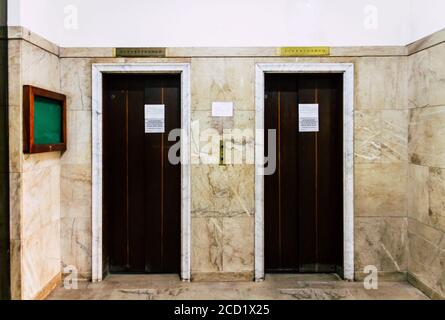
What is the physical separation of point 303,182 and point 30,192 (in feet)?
8.76

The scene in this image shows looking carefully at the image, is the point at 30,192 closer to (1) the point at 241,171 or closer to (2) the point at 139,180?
(2) the point at 139,180

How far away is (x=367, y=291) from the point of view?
367 cm

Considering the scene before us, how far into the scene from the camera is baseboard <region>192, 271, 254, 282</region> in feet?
12.7

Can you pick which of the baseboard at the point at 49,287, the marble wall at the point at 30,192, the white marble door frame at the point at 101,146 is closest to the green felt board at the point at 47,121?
the marble wall at the point at 30,192

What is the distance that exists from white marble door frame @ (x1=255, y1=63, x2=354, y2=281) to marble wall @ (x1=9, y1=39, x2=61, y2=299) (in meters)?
2.03

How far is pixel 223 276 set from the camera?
3875 mm

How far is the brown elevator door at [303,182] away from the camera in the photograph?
4.04 m

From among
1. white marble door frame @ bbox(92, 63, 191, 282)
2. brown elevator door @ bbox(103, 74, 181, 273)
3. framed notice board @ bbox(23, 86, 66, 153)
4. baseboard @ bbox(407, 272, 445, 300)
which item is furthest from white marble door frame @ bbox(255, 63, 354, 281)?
framed notice board @ bbox(23, 86, 66, 153)

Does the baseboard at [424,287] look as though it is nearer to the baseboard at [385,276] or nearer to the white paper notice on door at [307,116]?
the baseboard at [385,276]

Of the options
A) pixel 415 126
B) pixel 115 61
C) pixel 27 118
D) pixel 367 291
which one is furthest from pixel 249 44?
pixel 367 291

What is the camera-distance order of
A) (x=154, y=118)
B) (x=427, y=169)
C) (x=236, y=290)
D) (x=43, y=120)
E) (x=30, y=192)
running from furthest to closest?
(x=154, y=118)
(x=236, y=290)
(x=427, y=169)
(x=43, y=120)
(x=30, y=192)

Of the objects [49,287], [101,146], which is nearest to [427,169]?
[101,146]

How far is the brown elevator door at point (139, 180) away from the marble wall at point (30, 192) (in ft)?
1.79

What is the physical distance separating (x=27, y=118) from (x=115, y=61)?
1.11 m
